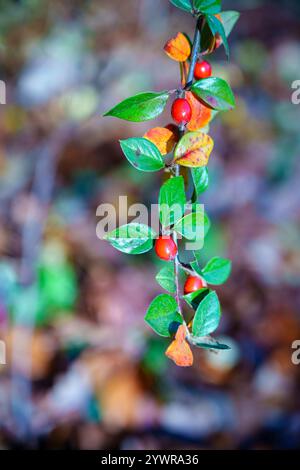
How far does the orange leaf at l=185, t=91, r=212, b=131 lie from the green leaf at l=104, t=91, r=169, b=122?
0.10ft

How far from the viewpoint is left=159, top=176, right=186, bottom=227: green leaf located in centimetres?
43

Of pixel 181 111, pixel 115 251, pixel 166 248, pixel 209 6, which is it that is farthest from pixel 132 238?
pixel 115 251

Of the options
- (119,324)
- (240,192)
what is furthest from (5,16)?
(119,324)

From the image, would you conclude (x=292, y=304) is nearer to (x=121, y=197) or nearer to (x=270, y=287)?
(x=270, y=287)

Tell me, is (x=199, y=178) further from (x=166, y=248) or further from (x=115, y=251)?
(x=115, y=251)

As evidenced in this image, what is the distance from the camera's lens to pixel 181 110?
0.44m

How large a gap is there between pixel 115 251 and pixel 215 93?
4.21 ft

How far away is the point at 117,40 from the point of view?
7.32ft

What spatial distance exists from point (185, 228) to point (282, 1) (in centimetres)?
317

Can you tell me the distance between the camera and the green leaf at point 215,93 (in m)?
0.43

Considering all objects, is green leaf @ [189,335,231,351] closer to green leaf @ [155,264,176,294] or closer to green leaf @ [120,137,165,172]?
green leaf @ [155,264,176,294]

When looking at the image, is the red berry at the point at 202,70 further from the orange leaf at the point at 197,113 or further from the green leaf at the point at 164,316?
the green leaf at the point at 164,316

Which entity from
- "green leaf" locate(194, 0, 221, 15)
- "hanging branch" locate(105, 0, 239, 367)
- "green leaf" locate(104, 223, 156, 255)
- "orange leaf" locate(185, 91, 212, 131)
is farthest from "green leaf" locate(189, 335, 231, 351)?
"green leaf" locate(194, 0, 221, 15)

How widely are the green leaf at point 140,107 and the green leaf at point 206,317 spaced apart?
0.64 feet
